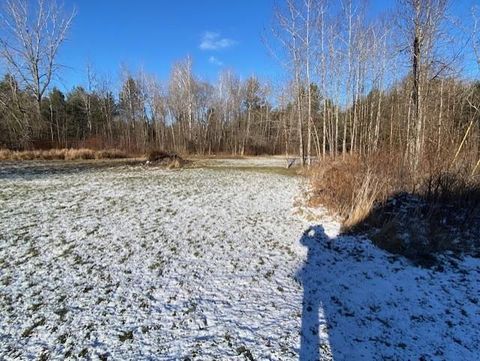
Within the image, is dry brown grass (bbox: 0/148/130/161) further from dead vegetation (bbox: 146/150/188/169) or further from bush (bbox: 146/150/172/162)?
dead vegetation (bbox: 146/150/188/169)

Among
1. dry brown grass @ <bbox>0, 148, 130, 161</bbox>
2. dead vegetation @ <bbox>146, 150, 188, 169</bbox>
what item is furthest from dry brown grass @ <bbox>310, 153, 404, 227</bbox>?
dry brown grass @ <bbox>0, 148, 130, 161</bbox>

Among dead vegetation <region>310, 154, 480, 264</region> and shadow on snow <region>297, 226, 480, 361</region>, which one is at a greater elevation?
dead vegetation <region>310, 154, 480, 264</region>

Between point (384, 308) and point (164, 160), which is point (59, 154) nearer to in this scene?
point (164, 160)

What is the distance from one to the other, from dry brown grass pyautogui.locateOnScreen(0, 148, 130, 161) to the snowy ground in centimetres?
1526

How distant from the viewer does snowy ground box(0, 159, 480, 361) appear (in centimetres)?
236

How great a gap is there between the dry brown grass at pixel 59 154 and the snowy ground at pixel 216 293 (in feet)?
50.1

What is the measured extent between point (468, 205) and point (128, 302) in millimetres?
6209

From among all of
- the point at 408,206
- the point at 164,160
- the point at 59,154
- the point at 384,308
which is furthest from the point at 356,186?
the point at 59,154

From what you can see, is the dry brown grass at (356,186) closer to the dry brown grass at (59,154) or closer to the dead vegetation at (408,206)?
the dead vegetation at (408,206)

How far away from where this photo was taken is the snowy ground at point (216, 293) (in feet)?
7.73

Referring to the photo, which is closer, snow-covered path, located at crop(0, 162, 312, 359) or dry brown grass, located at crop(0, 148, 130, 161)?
snow-covered path, located at crop(0, 162, 312, 359)

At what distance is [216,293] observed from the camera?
3104 millimetres

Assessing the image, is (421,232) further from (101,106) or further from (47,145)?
(101,106)

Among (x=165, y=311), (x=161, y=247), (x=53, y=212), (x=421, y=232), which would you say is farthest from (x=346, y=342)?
(x=53, y=212)
